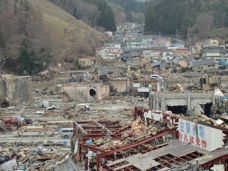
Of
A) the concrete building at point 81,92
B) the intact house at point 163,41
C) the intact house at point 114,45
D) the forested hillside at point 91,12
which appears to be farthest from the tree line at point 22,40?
the forested hillside at point 91,12

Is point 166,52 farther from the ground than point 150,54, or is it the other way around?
point 166,52

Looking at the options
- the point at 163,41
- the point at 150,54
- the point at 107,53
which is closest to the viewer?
the point at 107,53

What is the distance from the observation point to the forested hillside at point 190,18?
8119 cm

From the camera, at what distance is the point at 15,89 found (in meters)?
37.5

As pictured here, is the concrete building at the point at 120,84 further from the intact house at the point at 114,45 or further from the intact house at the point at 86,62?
the intact house at the point at 114,45

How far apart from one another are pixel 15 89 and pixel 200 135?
2605 centimetres

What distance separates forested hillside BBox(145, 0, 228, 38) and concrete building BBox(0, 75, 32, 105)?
45003 mm

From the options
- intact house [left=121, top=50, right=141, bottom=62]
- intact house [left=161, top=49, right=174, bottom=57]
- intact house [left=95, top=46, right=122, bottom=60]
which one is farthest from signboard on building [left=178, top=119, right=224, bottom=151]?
intact house [left=95, top=46, right=122, bottom=60]

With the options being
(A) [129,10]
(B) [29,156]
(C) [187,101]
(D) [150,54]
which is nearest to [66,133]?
(B) [29,156]

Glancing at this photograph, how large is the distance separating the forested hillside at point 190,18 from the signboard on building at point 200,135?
211 ft

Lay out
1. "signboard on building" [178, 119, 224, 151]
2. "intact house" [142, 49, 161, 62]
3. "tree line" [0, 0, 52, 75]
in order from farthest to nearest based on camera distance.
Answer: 1. "intact house" [142, 49, 161, 62]
2. "tree line" [0, 0, 52, 75]
3. "signboard on building" [178, 119, 224, 151]

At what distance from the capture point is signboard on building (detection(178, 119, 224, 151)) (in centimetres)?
1280

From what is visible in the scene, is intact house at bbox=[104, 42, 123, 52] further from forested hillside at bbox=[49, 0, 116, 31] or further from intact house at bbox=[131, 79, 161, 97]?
intact house at bbox=[131, 79, 161, 97]

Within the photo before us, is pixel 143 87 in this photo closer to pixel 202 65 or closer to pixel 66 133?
pixel 202 65
